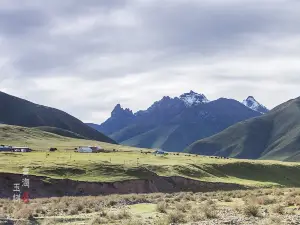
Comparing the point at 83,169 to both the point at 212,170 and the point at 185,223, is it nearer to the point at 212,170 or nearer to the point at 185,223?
the point at 212,170

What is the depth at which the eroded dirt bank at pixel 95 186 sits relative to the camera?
75.6 meters

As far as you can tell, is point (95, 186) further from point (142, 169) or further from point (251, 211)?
point (251, 211)

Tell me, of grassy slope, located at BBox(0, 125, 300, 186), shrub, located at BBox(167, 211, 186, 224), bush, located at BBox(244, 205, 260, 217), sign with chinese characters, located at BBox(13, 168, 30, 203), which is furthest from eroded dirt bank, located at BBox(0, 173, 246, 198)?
bush, located at BBox(244, 205, 260, 217)

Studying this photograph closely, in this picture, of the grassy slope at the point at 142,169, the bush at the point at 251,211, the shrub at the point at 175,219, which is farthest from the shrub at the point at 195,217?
the grassy slope at the point at 142,169

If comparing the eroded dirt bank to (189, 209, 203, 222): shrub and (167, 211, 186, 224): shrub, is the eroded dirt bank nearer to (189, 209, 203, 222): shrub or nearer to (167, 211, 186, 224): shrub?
(189, 209, 203, 222): shrub

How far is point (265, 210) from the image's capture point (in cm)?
3447

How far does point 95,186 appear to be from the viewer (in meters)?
A: 80.8

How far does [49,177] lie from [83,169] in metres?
10.3

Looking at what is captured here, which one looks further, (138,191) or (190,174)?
(190,174)

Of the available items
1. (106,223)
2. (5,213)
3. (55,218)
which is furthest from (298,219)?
(5,213)

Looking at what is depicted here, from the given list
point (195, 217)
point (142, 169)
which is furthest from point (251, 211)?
point (142, 169)

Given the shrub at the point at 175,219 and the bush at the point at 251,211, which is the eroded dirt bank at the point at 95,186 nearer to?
the shrub at the point at 175,219

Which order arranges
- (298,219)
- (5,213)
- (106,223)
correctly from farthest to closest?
(5,213) → (106,223) → (298,219)

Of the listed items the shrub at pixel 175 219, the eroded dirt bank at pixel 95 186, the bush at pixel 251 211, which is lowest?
the eroded dirt bank at pixel 95 186
